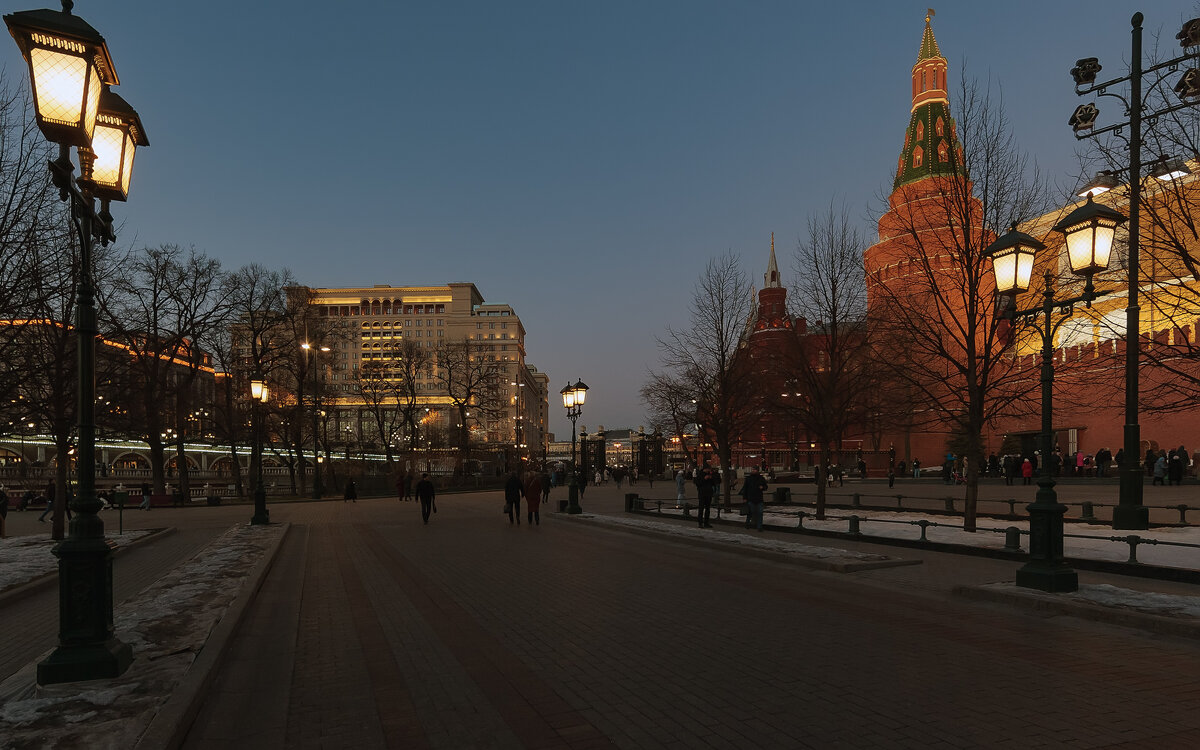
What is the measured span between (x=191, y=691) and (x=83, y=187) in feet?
13.9

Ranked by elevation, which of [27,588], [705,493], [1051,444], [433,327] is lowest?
[27,588]

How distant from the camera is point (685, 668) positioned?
647 cm

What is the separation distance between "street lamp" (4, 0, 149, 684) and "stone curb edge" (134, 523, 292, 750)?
25.3 inches

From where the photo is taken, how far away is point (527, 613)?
8977 millimetres

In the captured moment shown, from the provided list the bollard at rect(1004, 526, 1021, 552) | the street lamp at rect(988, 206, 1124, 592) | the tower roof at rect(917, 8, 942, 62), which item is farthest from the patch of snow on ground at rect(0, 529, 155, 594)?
the tower roof at rect(917, 8, 942, 62)

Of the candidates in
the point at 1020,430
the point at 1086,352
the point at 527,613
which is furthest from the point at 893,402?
the point at 1020,430

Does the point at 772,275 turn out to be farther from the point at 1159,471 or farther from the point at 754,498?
the point at 754,498

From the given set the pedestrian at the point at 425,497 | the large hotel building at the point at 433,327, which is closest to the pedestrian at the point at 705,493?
the pedestrian at the point at 425,497

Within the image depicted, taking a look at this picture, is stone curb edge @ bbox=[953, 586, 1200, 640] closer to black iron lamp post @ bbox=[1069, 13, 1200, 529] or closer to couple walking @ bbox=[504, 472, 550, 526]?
black iron lamp post @ bbox=[1069, 13, 1200, 529]

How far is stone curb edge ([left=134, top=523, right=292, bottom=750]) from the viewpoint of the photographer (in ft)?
15.3

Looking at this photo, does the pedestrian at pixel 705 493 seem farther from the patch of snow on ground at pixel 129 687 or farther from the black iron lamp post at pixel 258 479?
the black iron lamp post at pixel 258 479

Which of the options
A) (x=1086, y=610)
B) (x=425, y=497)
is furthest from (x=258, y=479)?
(x=1086, y=610)

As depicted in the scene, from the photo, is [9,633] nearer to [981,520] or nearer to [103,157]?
[103,157]

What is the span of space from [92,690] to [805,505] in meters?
24.1
